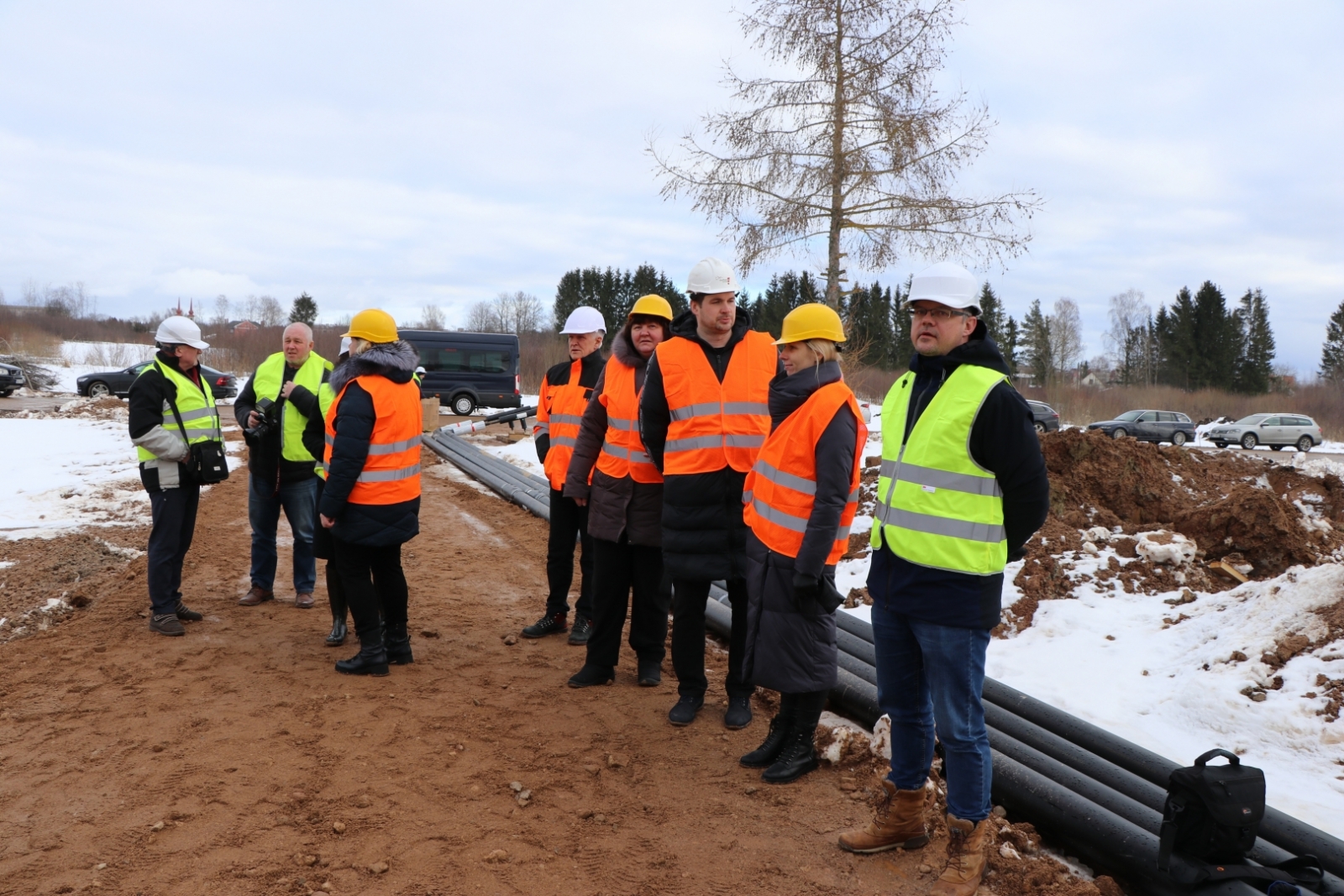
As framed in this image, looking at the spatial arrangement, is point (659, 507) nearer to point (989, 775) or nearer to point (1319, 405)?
point (989, 775)

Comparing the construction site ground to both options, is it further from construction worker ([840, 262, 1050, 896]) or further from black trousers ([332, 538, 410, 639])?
construction worker ([840, 262, 1050, 896])

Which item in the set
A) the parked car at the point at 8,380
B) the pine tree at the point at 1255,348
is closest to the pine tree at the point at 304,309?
the parked car at the point at 8,380

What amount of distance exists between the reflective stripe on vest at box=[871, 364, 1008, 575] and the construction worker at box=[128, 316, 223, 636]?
464 centimetres

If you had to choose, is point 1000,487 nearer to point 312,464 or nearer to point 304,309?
point 312,464

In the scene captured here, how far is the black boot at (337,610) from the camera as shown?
555cm

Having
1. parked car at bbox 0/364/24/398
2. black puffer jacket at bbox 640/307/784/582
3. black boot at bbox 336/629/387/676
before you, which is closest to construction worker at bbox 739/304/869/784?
black puffer jacket at bbox 640/307/784/582

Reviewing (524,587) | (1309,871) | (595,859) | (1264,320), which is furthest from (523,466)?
(1264,320)

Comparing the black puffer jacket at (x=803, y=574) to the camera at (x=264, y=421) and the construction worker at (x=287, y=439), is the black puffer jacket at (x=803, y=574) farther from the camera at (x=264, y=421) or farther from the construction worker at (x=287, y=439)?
the camera at (x=264, y=421)

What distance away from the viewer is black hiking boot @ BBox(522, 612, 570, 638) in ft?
19.5

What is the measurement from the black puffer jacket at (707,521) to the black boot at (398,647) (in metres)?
1.82

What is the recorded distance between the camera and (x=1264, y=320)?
58.2 metres

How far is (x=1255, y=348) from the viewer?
5688 centimetres

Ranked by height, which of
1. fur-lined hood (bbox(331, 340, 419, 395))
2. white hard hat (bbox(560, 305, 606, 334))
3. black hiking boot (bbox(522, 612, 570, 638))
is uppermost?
white hard hat (bbox(560, 305, 606, 334))

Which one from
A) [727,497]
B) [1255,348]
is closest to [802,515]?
[727,497]
